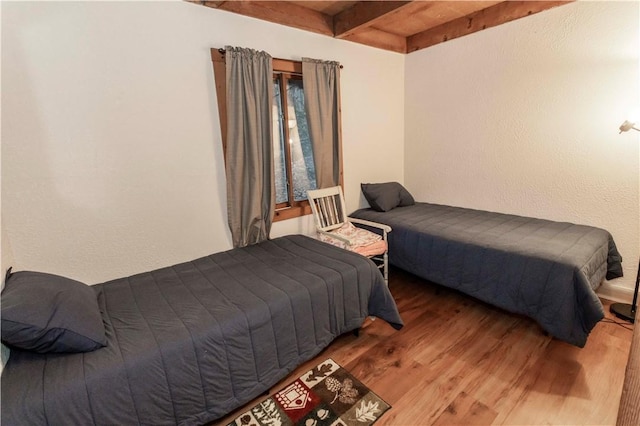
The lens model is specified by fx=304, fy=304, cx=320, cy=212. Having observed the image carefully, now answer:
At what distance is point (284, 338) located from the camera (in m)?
1.68

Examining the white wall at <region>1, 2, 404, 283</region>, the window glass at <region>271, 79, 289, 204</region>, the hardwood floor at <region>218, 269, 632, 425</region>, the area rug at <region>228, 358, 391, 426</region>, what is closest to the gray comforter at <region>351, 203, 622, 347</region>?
the hardwood floor at <region>218, 269, 632, 425</region>

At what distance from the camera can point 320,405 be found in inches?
63.8

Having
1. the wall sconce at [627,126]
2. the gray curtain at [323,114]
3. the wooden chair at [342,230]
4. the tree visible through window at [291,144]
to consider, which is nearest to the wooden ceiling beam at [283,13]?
the gray curtain at [323,114]

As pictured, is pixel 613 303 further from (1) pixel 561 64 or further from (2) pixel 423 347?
(1) pixel 561 64

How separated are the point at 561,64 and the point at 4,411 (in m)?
3.92

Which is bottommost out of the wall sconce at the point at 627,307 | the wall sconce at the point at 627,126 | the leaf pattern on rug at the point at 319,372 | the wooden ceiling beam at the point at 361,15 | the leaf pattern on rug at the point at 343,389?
the leaf pattern on rug at the point at 343,389

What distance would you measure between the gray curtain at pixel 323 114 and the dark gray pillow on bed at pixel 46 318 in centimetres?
203

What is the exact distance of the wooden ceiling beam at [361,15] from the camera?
239 centimetres

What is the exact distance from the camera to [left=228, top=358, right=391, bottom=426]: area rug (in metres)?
1.54

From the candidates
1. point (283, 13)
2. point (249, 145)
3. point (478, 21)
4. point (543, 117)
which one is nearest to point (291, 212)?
point (249, 145)

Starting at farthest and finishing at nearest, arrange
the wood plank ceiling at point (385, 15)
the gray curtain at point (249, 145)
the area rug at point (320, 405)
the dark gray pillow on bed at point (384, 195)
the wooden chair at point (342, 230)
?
the dark gray pillow on bed at point (384, 195) < the wooden chair at point (342, 230) < the wood plank ceiling at point (385, 15) < the gray curtain at point (249, 145) < the area rug at point (320, 405)

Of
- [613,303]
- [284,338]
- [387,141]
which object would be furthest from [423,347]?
[387,141]

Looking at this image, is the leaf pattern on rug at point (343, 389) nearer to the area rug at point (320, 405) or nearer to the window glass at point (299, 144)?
the area rug at point (320, 405)

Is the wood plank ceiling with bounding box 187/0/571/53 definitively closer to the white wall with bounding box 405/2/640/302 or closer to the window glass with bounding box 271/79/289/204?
the white wall with bounding box 405/2/640/302
